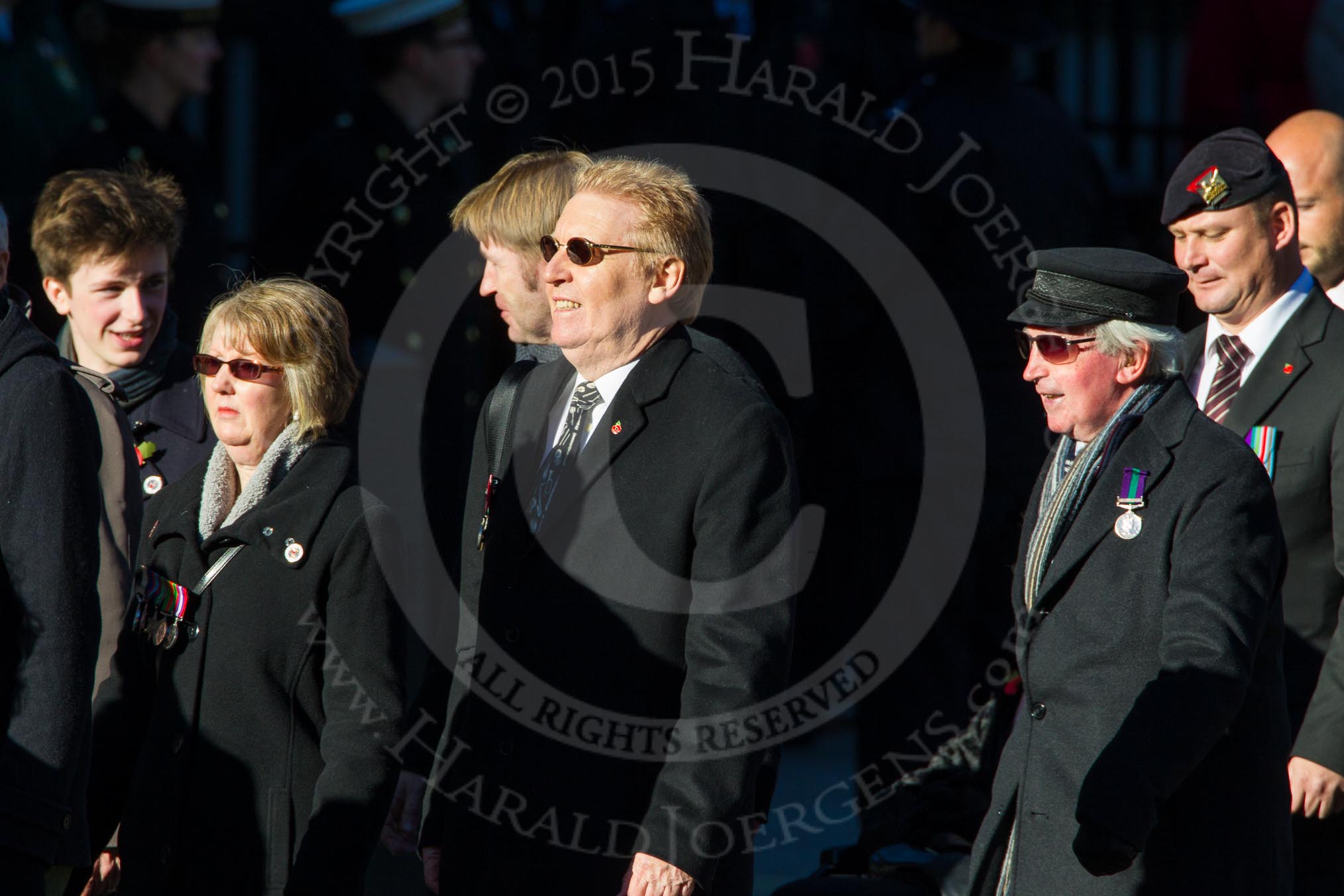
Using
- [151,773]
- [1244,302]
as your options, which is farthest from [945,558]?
[151,773]

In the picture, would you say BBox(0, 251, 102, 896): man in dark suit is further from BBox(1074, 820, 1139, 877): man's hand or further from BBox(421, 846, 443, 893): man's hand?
BBox(1074, 820, 1139, 877): man's hand

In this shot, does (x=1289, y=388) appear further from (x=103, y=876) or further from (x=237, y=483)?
(x=103, y=876)

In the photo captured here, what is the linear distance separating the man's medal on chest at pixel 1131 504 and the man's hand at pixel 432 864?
4.63ft

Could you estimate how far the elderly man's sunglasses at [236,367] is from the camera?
3.45 metres

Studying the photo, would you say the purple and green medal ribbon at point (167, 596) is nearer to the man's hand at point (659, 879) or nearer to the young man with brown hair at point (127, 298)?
the young man with brown hair at point (127, 298)

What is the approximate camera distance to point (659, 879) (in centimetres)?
294

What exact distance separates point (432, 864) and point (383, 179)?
2.99 metres

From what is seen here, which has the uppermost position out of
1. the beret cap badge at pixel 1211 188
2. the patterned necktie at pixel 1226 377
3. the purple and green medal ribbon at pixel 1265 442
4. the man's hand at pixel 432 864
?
the beret cap badge at pixel 1211 188

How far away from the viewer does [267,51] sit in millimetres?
7645

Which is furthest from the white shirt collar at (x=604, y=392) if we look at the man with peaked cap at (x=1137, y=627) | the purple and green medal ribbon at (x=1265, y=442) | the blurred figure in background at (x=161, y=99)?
the blurred figure in background at (x=161, y=99)

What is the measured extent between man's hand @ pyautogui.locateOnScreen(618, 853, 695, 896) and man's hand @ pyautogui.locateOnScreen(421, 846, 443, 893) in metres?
0.59

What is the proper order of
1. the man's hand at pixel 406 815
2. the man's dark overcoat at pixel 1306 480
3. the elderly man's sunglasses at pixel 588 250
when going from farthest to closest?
the man's dark overcoat at pixel 1306 480 → the man's hand at pixel 406 815 → the elderly man's sunglasses at pixel 588 250

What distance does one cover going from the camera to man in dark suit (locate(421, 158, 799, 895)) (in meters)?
3.03

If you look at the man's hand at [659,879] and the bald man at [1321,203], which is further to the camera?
the bald man at [1321,203]
